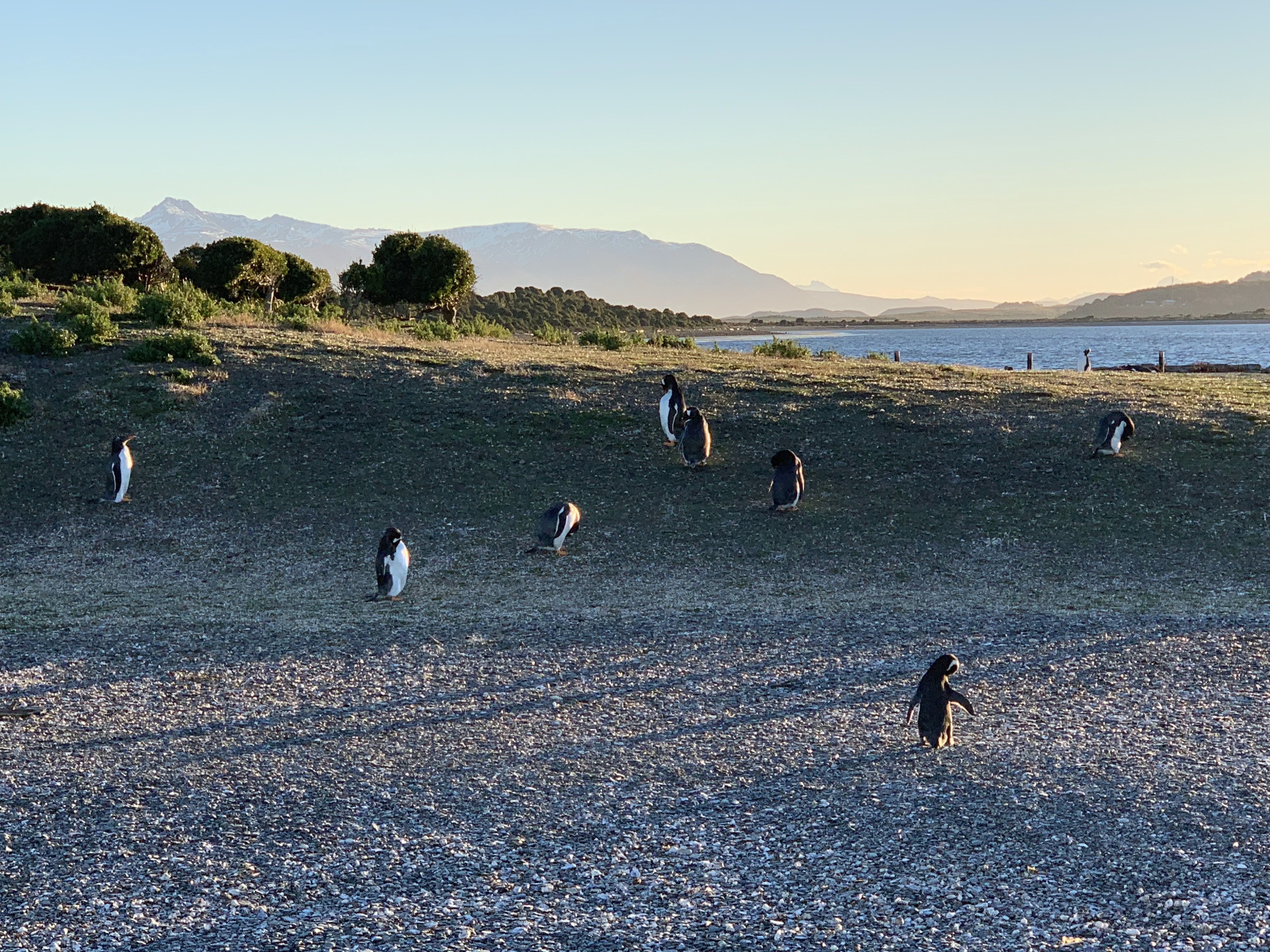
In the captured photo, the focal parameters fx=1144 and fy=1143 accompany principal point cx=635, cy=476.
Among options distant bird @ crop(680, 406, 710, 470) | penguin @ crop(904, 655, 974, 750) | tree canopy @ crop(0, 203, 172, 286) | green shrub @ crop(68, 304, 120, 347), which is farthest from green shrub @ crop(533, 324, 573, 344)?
penguin @ crop(904, 655, 974, 750)

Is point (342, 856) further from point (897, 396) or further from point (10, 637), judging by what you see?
point (897, 396)

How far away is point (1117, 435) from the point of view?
717 inches

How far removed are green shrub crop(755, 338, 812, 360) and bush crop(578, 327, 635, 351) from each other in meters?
4.05

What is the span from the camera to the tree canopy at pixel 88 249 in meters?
46.0

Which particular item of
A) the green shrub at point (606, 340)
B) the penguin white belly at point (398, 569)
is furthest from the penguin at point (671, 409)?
the green shrub at point (606, 340)

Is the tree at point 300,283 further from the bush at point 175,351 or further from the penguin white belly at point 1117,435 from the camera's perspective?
the penguin white belly at point 1117,435

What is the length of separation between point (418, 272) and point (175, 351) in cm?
2269

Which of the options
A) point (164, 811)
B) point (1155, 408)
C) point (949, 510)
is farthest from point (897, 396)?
point (164, 811)

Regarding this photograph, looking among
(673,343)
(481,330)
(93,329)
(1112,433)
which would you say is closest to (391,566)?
(1112,433)

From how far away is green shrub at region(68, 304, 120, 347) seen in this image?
2517 centimetres

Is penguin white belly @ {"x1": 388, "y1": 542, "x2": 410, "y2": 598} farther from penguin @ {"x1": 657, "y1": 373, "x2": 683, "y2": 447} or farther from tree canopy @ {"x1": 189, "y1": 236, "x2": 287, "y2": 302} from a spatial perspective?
tree canopy @ {"x1": 189, "y1": 236, "x2": 287, "y2": 302}

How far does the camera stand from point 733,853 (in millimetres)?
6555

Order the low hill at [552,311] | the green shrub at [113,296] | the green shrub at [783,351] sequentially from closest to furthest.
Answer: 1. the green shrub at [113,296]
2. the green shrub at [783,351]
3. the low hill at [552,311]

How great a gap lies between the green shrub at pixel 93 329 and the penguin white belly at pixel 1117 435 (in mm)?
20682
